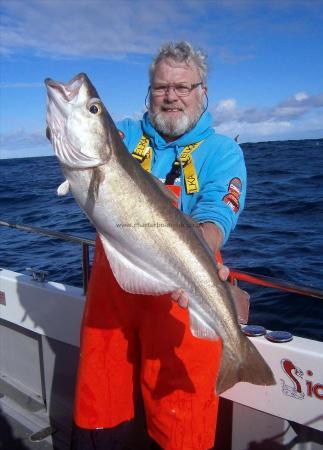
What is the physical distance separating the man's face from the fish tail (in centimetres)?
173

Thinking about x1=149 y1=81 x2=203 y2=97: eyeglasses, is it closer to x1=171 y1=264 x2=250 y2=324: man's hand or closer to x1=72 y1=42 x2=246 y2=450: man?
x1=72 y1=42 x2=246 y2=450: man

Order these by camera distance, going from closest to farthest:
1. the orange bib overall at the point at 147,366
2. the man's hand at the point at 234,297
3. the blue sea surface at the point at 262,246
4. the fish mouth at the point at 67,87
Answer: the fish mouth at the point at 67,87 → the man's hand at the point at 234,297 → the orange bib overall at the point at 147,366 → the blue sea surface at the point at 262,246

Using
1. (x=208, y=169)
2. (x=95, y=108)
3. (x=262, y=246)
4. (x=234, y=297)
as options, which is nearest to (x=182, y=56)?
(x=208, y=169)

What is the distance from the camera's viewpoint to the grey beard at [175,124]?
146 inches

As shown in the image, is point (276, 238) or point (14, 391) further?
point (276, 238)

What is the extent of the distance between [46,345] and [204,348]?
2.50m

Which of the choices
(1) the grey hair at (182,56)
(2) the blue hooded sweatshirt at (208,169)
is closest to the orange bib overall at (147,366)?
(2) the blue hooded sweatshirt at (208,169)

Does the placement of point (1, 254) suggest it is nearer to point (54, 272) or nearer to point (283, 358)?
point (54, 272)

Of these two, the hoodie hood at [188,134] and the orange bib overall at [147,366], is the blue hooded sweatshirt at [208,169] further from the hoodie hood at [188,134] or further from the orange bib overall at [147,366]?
the orange bib overall at [147,366]

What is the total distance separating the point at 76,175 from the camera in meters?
2.74

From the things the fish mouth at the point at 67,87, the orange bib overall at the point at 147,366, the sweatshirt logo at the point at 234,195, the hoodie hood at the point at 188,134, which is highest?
the fish mouth at the point at 67,87

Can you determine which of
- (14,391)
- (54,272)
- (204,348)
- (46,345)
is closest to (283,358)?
(204,348)

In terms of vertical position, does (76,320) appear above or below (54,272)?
above

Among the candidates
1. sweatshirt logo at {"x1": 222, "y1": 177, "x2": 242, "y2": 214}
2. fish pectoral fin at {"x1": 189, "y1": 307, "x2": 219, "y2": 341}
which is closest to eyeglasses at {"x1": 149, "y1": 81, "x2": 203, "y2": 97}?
sweatshirt logo at {"x1": 222, "y1": 177, "x2": 242, "y2": 214}
